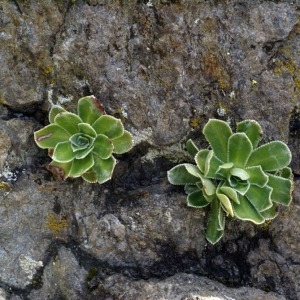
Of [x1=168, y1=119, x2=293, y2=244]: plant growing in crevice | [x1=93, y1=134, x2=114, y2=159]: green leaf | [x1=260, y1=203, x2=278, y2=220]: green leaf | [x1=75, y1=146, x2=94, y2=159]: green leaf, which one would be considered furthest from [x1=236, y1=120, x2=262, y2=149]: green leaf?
[x1=75, y1=146, x2=94, y2=159]: green leaf

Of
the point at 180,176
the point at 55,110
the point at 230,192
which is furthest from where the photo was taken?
the point at 180,176

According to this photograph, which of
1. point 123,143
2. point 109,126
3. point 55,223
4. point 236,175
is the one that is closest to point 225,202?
point 236,175

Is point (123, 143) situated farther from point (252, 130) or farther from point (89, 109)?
point (252, 130)

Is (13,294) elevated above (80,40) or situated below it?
below

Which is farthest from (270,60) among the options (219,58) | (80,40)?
(80,40)

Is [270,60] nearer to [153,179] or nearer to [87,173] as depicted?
[153,179]

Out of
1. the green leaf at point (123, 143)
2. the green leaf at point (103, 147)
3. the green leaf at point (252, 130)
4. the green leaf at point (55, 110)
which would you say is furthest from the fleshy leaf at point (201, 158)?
the green leaf at point (55, 110)

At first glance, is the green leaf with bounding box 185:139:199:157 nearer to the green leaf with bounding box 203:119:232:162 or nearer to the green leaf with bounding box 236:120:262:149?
the green leaf with bounding box 203:119:232:162
